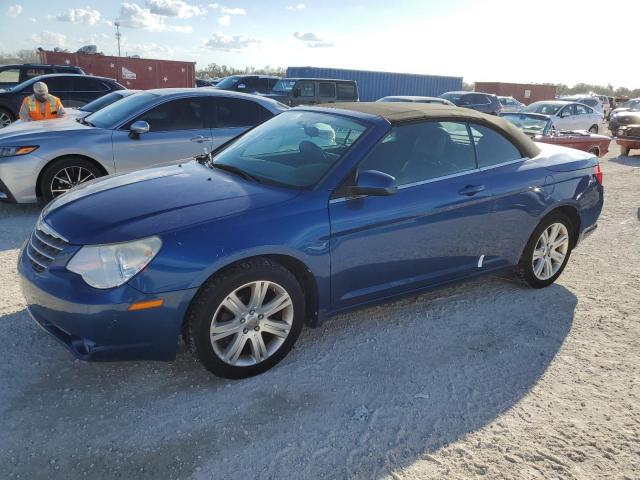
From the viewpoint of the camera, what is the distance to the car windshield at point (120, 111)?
20.6ft

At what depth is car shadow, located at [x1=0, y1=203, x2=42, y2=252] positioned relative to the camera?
521 cm

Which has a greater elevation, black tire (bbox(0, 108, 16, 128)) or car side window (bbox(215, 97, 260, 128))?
car side window (bbox(215, 97, 260, 128))

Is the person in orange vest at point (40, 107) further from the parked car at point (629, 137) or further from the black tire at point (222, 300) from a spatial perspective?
the parked car at point (629, 137)

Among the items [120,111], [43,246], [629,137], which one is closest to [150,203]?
[43,246]

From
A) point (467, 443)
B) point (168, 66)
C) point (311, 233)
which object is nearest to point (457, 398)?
point (467, 443)

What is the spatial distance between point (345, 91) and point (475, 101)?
5.29 m

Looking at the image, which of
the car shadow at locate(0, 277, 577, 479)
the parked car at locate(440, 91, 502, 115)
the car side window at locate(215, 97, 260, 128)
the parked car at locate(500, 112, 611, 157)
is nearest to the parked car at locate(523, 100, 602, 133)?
the parked car at locate(440, 91, 502, 115)

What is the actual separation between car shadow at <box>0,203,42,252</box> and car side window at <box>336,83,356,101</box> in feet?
42.9

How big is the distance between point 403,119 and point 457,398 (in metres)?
1.87

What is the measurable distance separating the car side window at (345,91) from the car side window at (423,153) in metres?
14.8

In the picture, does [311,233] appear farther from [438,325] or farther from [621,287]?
[621,287]

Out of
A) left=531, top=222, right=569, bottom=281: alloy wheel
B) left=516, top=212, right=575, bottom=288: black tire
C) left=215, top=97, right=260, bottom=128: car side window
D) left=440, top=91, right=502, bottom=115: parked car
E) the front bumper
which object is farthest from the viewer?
left=440, top=91, right=502, bottom=115: parked car

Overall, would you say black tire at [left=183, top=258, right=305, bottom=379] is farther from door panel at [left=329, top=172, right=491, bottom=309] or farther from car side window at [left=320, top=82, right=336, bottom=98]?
car side window at [left=320, top=82, right=336, bottom=98]

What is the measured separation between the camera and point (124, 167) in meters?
6.23
